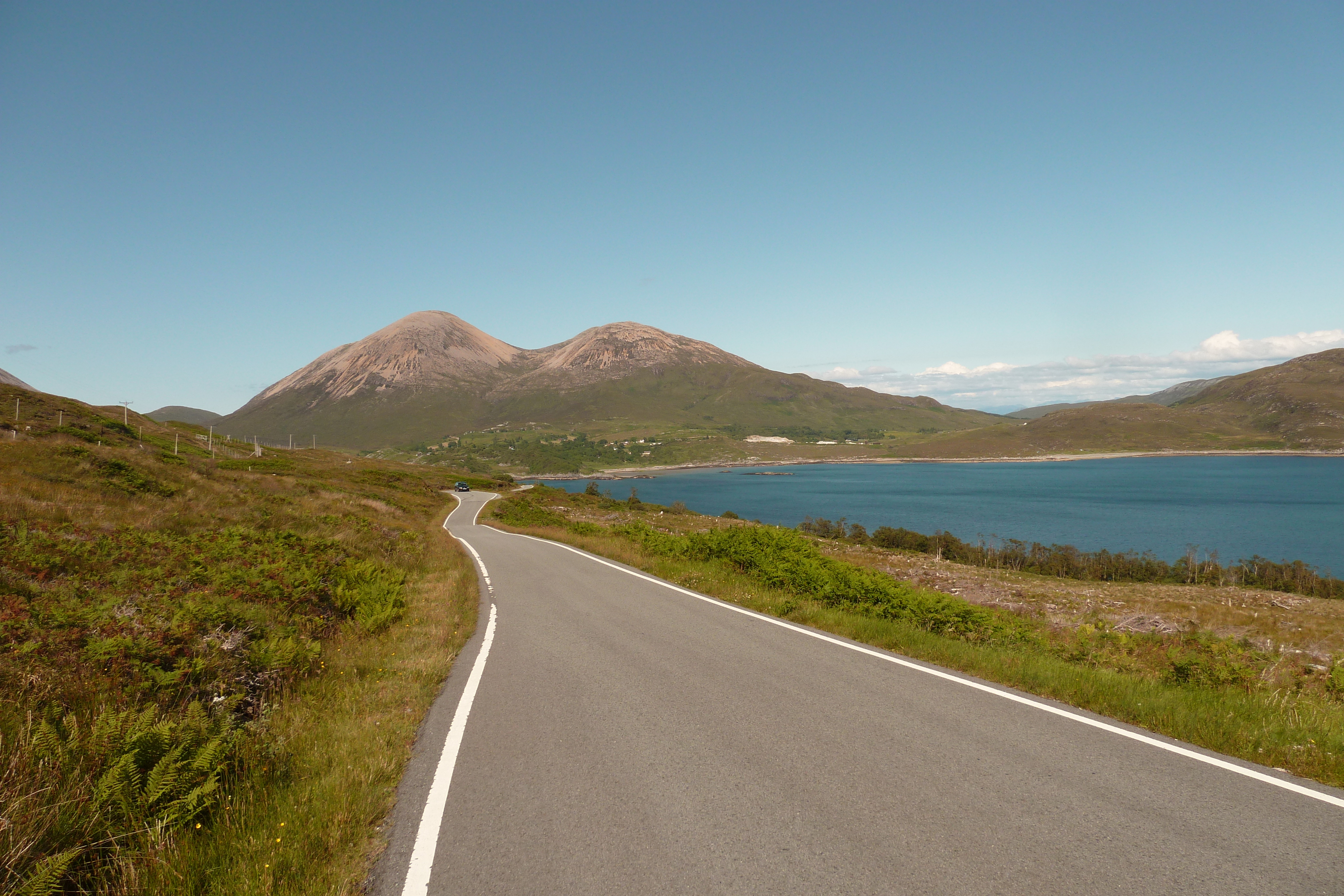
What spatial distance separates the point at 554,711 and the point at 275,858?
3504 millimetres

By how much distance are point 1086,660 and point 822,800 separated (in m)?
7.28

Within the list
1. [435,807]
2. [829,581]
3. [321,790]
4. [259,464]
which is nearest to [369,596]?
[321,790]

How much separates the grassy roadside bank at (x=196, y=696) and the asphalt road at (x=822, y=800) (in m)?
0.79

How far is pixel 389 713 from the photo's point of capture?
7.47m

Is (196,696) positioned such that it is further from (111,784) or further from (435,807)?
(435,807)

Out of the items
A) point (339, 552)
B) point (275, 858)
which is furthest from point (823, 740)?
point (339, 552)

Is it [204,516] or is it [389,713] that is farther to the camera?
[204,516]

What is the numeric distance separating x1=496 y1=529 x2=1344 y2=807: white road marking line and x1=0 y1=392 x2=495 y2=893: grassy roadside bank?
6.28m

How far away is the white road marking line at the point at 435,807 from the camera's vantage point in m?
4.19

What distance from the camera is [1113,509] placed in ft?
426

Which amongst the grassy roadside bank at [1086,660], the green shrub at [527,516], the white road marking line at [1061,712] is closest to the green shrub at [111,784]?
the white road marking line at [1061,712]

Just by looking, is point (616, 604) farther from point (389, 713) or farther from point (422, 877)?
point (422, 877)

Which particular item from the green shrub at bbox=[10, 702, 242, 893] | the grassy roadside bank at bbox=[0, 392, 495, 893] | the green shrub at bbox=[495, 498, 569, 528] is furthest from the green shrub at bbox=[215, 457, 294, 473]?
the green shrub at bbox=[10, 702, 242, 893]

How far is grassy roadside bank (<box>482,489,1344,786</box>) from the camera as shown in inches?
245
